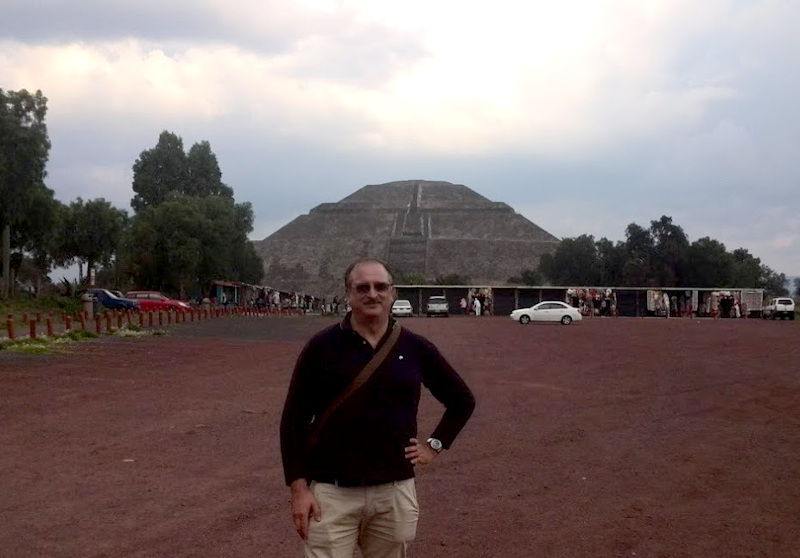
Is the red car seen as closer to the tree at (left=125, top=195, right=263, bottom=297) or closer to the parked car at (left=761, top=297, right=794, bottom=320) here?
the tree at (left=125, top=195, right=263, bottom=297)

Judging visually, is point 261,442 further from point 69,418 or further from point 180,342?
point 180,342

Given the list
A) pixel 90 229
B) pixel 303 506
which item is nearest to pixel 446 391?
pixel 303 506

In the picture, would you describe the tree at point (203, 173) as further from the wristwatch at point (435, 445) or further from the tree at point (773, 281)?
the wristwatch at point (435, 445)

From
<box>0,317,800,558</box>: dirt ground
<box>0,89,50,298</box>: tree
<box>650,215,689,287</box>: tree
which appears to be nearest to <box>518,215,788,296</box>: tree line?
<box>650,215,689,287</box>: tree

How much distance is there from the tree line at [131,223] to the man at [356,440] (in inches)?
1569

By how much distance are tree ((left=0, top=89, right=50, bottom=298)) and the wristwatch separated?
3988cm

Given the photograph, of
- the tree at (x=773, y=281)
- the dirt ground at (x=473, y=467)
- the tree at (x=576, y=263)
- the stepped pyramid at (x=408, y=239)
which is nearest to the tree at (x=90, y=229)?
the dirt ground at (x=473, y=467)

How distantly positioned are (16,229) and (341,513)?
47.7 meters

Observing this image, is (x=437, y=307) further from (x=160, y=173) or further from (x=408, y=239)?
(x=408, y=239)

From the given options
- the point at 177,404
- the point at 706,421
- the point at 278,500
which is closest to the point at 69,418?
the point at 177,404

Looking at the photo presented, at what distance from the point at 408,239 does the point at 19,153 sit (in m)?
92.3

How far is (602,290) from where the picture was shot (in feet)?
225

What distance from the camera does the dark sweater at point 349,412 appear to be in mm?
3631

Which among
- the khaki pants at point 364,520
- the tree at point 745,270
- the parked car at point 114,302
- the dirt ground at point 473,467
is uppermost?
the tree at point 745,270
